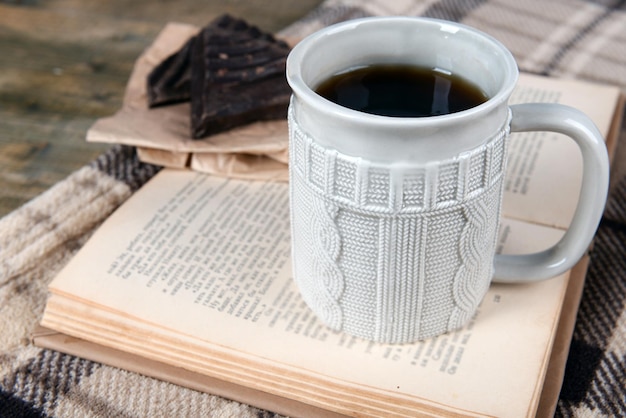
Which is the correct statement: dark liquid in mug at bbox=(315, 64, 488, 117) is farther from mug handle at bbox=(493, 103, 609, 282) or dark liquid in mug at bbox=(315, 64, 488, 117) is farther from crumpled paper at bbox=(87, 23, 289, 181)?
crumpled paper at bbox=(87, 23, 289, 181)

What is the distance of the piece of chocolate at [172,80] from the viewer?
0.64 m

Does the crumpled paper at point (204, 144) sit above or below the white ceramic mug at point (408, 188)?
below

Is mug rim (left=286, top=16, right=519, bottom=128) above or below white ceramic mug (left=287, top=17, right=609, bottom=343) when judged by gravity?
above

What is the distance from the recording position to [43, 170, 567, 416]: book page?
0.42 m

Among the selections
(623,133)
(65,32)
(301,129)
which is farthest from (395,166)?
(65,32)

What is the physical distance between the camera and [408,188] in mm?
358

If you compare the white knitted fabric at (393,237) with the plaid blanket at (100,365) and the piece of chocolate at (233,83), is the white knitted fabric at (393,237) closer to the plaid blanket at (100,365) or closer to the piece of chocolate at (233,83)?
the plaid blanket at (100,365)

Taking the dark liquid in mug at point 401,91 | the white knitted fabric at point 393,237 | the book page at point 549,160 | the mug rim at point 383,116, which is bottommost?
the book page at point 549,160

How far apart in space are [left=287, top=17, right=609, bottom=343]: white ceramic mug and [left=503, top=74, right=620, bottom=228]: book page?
0.30 ft

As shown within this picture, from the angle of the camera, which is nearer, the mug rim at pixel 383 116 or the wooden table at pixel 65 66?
the mug rim at pixel 383 116

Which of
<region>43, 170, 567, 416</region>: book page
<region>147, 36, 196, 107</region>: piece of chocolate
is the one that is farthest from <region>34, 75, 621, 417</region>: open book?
<region>147, 36, 196, 107</region>: piece of chocolate

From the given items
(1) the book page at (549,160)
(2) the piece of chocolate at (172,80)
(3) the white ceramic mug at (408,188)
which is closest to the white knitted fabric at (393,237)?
(3) the white ceramic mug at (408,188)

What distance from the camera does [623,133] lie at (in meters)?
0.66

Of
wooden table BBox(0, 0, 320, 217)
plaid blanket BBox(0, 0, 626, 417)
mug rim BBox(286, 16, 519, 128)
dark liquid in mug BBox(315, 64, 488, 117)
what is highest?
mug rim BBox(286, 16, 519, 128)
